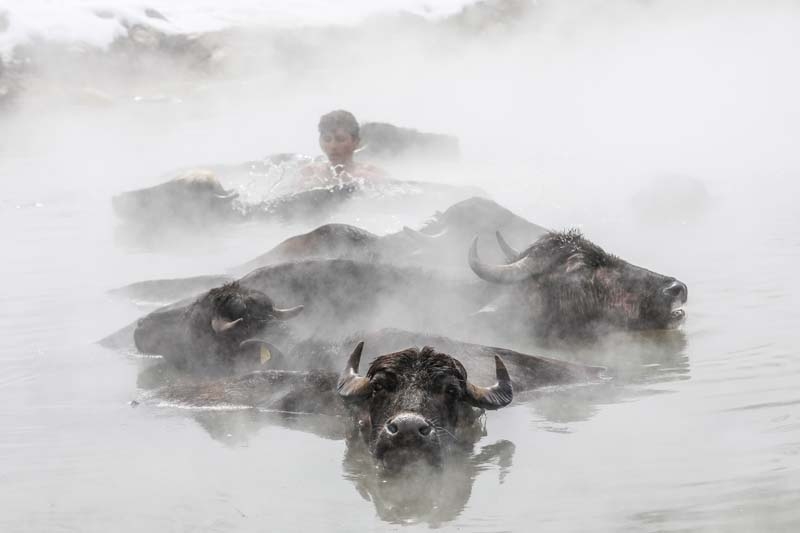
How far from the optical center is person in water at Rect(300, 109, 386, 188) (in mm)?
14336

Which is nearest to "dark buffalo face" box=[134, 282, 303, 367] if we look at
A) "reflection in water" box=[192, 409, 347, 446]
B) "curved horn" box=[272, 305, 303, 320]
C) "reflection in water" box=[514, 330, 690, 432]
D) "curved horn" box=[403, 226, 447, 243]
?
"curved horn" box=[272, 305, 303, 320]

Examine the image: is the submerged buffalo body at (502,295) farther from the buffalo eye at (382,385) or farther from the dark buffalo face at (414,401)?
the buffalo eye at (382,385)

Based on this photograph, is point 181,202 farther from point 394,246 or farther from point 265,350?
point 265,350

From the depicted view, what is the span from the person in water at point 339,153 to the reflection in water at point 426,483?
26.2 feet

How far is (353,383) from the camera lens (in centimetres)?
651

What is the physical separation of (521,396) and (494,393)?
3.06 feet

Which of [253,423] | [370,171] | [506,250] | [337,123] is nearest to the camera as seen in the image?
[253,423]

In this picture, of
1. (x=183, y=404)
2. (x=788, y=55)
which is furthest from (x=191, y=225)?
(x=788, y=55)

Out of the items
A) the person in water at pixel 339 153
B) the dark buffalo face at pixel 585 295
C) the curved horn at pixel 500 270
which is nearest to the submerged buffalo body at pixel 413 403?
the curved horn at pixel 500 270

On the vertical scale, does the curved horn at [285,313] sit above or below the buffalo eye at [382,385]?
above

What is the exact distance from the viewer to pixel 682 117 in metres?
24.7

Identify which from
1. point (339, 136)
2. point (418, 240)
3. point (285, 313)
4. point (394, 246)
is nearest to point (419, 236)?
point (418, 240)

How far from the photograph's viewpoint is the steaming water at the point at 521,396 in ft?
19.0

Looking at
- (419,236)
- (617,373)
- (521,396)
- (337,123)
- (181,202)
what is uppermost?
(337,123)
